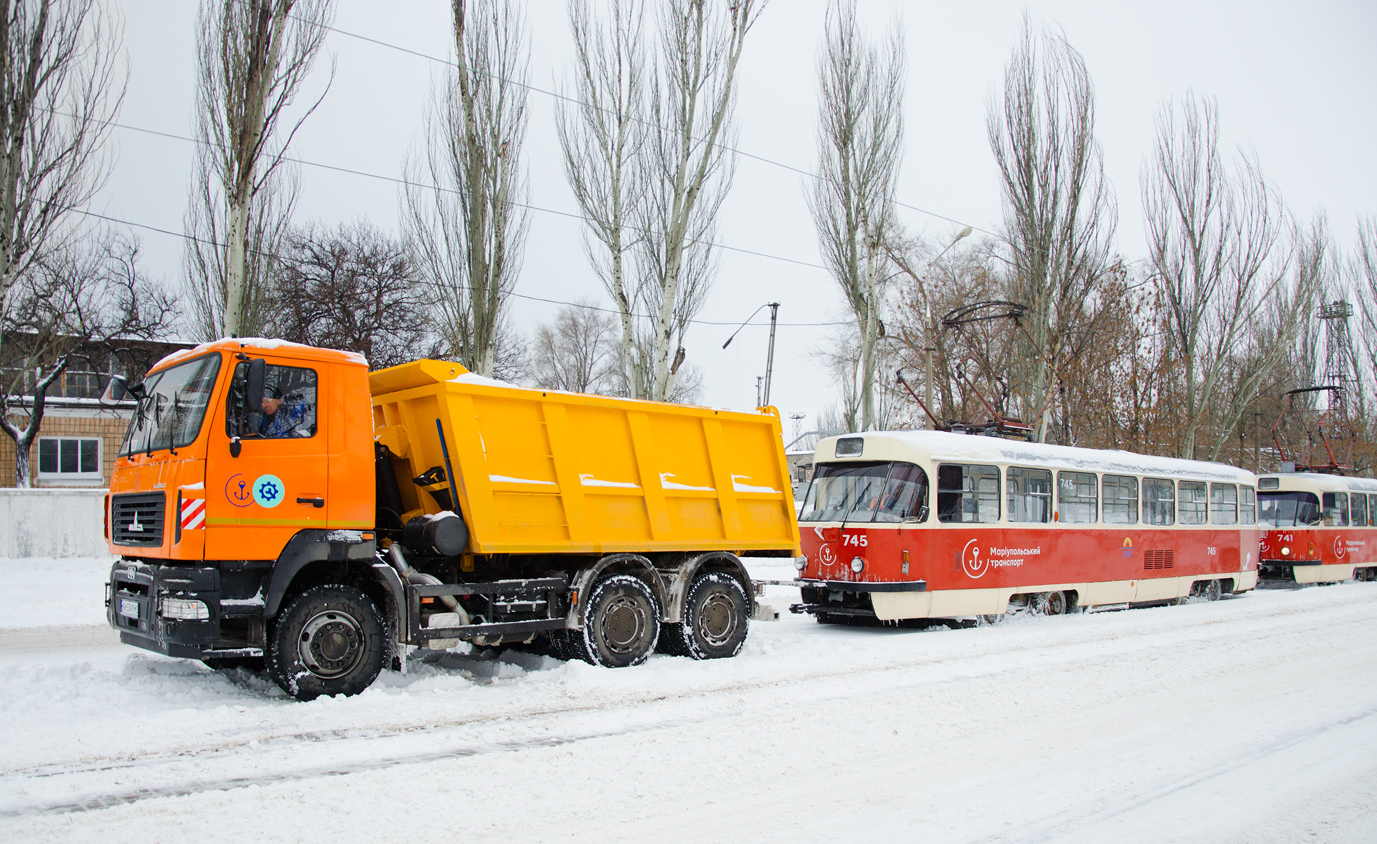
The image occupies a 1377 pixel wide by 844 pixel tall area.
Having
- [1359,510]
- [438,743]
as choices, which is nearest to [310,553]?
[438,743]

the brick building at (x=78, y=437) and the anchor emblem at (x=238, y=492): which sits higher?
the brick building at (x=78, y=437)

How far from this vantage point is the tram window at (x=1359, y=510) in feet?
78.4

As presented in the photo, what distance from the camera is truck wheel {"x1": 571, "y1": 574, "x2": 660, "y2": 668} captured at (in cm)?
923

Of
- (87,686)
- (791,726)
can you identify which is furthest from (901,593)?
(87,686)

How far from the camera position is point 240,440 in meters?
7.40

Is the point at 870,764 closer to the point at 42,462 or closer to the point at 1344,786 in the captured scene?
the point at 1344,786

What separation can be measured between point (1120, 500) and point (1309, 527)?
9773 mm

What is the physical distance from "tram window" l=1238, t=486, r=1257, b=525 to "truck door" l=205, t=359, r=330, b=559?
1895 centimetres

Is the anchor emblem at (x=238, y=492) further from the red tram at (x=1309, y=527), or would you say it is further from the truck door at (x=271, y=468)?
the red tram at (x=1309, y=527)

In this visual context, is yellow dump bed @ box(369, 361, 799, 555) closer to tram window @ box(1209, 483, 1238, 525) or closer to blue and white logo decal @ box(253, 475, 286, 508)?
blue and white logo decal @ box(253, 475, 286, 508)

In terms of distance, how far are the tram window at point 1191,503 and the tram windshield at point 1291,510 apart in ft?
16.9

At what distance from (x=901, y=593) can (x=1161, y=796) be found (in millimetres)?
6879

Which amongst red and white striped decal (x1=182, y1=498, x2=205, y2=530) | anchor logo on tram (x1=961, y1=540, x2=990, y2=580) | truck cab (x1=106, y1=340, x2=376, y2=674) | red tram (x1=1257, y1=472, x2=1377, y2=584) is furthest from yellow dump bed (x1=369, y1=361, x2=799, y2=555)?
red tram (x1=1257, y1=472, x2=1377, y2=584)

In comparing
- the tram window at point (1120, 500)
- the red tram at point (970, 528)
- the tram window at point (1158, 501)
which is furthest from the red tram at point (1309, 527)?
the tram window at point (1120, 500)
